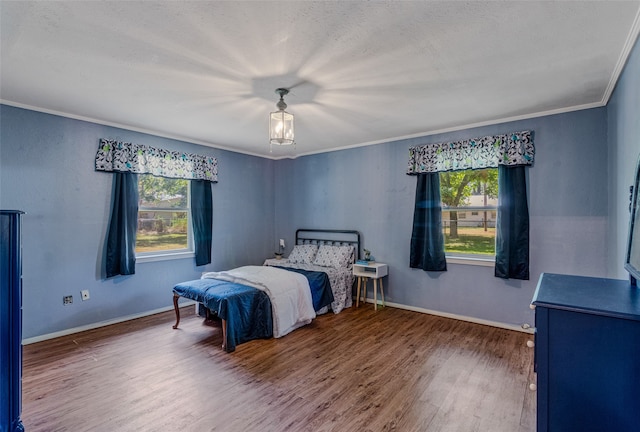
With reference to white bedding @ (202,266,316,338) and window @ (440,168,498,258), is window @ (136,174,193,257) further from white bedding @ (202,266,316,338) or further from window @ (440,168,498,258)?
window @ (440,168,498,258)

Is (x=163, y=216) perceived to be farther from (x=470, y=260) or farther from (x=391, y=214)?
(x=470, y=260)

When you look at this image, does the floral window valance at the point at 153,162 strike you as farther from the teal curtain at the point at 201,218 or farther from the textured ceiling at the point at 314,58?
the textured ceiling at the point at 314,58

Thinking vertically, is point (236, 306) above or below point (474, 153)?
below

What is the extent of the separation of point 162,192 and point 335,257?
2.73m

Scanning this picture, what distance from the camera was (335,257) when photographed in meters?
4.96

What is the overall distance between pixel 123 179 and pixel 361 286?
3.68 metres

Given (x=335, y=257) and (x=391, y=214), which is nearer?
(x=391, y=214)

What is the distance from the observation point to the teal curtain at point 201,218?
4.82 m

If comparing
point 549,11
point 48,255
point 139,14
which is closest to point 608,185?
A: point 549,11

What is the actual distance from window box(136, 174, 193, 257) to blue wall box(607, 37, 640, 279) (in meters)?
4.94

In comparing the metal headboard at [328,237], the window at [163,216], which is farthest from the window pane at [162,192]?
the metal headboard at [328,237]

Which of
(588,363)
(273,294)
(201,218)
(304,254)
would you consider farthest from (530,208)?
(201,218)

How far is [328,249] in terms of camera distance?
5.14 m

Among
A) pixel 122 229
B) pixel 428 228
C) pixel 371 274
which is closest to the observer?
pixel 122 229
